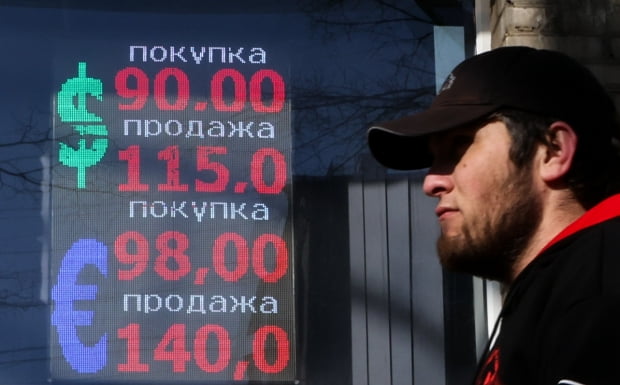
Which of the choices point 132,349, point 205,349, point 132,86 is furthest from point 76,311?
point 132,86

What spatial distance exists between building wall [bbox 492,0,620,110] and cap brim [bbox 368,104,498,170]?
87.1 inches

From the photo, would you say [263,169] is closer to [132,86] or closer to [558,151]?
[132,86]

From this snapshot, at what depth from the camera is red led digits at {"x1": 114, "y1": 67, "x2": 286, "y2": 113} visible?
4.81 m

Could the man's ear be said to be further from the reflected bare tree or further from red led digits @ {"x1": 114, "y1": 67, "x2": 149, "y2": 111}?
red led digits @ {"x1": 114, "y1": 67, "x2": 149, "y2": 111}

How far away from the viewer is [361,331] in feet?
15.8

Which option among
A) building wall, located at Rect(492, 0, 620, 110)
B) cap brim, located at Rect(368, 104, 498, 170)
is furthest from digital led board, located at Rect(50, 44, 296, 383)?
cap brim, located at Rect(368, 104, 498, 170)

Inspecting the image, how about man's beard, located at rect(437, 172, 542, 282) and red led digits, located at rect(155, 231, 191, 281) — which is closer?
man's beard, located at rect(437, 172, 542, 282)

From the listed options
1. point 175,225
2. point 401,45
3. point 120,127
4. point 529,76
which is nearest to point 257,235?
point 175,225

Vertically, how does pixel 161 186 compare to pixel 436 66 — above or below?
below

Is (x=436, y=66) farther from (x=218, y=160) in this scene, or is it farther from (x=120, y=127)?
(x=120, y=127)

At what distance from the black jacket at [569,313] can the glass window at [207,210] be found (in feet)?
9.08

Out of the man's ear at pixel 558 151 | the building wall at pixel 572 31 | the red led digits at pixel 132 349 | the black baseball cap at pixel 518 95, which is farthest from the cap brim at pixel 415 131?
the red led digits at pixel 132 349

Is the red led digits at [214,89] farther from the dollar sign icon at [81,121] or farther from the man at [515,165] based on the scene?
the man at [515,165]

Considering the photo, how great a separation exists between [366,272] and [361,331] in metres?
0.23
